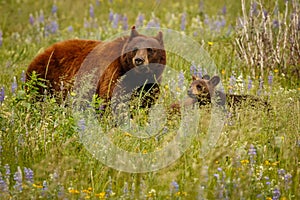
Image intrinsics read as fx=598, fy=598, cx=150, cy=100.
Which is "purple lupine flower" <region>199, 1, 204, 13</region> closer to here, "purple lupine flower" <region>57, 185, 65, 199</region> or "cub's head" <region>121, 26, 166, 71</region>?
"cub's head" <region>121, 26, 166, 71</region>

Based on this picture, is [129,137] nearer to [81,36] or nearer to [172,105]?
[172,105]

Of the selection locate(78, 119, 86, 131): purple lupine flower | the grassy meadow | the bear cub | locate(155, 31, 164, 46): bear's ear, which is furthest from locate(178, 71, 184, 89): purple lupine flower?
locate(78, 119, 86, 131): purple lupine flower

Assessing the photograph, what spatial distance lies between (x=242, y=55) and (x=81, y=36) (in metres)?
3.53

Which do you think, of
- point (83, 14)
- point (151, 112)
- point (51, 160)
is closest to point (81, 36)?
point (83, 14)

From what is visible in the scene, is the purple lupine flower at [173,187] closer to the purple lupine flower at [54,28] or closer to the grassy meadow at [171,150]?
the grassy meadow at [171,150]

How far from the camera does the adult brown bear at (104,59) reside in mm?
6441

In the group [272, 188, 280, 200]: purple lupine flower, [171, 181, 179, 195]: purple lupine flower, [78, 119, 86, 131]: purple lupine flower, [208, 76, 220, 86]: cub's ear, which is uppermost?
Result: [208, 76, 220, 86]: cub's ear

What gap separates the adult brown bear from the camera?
644 centimetres

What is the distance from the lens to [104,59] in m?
6.57

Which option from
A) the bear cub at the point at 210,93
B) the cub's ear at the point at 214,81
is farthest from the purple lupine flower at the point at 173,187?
the cub's ear at the point at 214,81

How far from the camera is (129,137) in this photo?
489 cm

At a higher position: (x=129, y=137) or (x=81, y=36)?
(x=81, y=36)

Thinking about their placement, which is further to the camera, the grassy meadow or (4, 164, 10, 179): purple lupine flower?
(4, 164, 10, 179): purple lupine flower

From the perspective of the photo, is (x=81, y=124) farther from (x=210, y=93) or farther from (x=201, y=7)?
(x=201, y=7)
